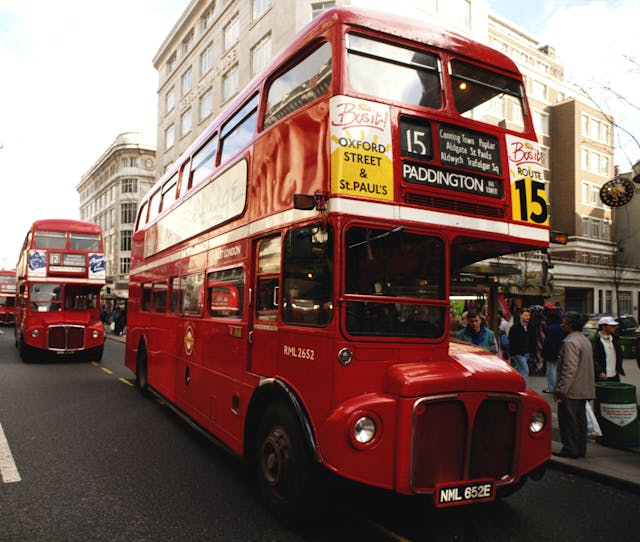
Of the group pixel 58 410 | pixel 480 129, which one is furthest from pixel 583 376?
pixel 58 410

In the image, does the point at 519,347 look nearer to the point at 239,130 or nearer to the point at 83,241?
the point at 239,130

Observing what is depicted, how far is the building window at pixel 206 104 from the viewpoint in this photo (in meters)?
34.2

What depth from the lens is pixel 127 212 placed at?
6119cm

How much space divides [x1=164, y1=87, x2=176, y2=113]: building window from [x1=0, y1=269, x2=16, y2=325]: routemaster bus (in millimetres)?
16940

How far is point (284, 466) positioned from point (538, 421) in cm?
207

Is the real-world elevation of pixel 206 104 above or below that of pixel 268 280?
above

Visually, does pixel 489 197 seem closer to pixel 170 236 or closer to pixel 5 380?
pixel 170 236

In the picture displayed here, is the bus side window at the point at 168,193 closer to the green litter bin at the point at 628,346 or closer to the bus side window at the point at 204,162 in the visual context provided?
the bus side window at the point at 204,162

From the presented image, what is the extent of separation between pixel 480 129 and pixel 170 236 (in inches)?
226

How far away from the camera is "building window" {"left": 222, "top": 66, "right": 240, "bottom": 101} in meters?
31.0

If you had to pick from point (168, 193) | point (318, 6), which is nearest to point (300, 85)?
point (168, 193)

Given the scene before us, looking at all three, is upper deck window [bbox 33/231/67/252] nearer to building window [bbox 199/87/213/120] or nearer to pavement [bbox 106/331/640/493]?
pavement [bbox 106/331/640/493]

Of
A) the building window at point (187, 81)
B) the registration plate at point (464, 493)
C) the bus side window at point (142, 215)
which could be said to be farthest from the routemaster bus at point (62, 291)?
the building window at point (187, 81)

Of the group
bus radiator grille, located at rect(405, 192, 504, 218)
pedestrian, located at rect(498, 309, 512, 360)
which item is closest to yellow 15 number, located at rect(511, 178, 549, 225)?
bus radiator grille, located at rect(405, 192, 504, 218)
